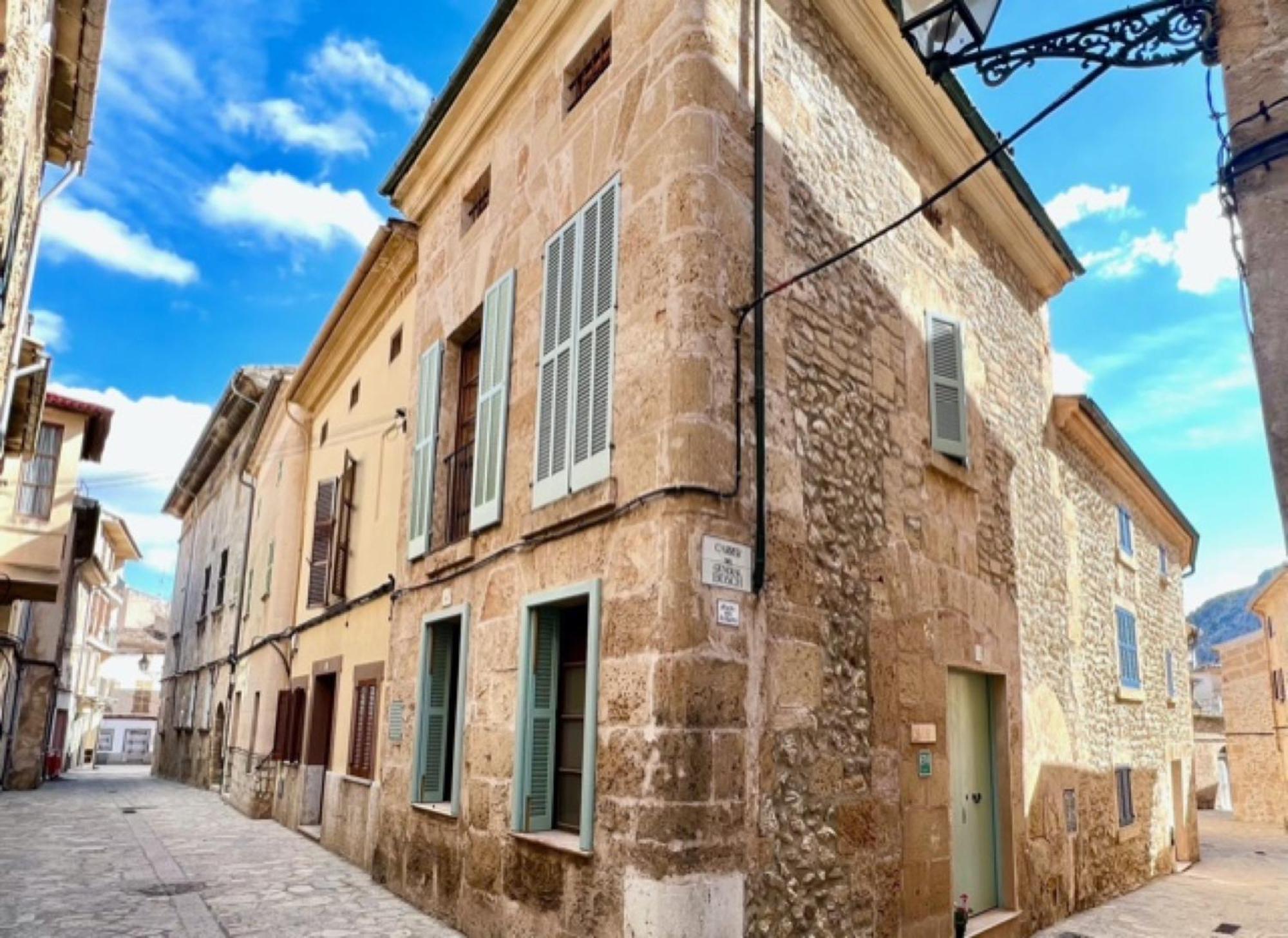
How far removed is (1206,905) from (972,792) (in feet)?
15.7

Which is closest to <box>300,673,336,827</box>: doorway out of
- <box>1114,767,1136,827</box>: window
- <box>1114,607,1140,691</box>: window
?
<box>1114,767,1136,827</box>: window

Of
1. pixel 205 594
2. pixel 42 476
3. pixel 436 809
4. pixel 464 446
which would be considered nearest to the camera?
pixel 436 809

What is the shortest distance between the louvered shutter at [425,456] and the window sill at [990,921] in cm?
509

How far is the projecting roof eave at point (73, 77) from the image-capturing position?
23.2ft

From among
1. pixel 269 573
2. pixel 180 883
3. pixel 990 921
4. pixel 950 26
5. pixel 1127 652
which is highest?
pixel 950 26

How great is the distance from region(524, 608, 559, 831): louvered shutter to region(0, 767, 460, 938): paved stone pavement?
138 cm

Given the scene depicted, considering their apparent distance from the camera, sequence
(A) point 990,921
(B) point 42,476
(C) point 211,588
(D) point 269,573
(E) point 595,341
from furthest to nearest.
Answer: (C) point 211,588 < (B) point 42,476 < (D) point 269,573 < (A) point 990,921 < (E) point 595,341

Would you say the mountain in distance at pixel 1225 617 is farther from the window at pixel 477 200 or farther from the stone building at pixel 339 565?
the window at pixel 477 200

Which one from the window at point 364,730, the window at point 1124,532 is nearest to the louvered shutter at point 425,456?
the window at point 364,730

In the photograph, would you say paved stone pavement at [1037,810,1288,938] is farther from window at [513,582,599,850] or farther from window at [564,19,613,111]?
window at [564,19,613,111]

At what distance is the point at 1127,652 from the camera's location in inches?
460

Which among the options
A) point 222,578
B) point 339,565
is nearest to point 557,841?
point 339,565

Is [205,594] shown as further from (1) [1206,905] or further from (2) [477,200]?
(1) [1206,905]

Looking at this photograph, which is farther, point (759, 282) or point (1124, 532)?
point (1124, 532)
